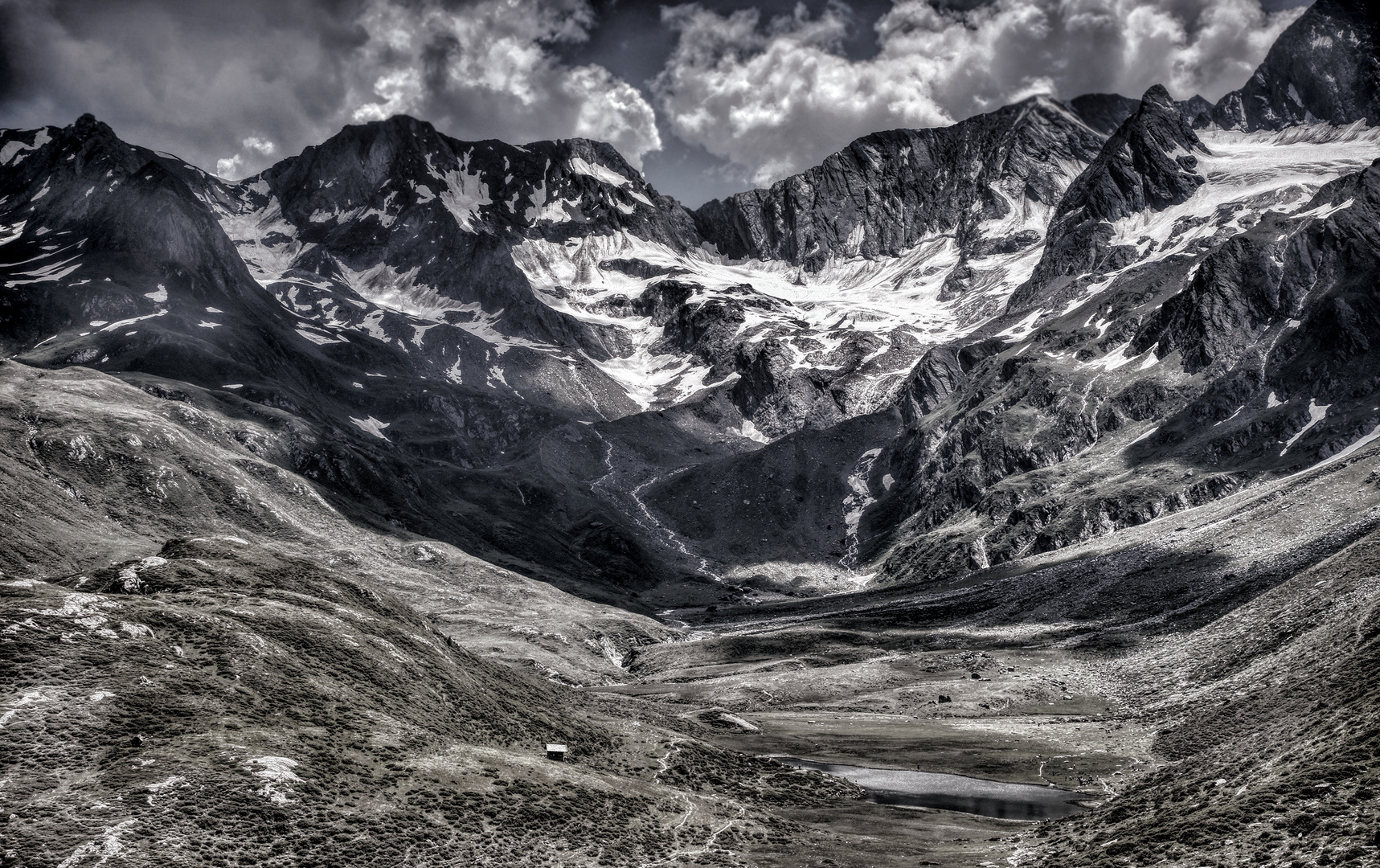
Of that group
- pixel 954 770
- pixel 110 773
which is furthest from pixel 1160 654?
pixel 110 773

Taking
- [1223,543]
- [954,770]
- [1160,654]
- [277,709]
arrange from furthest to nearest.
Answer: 1. [1223,543]
2. [1160,654]
3. [954,770]
4. [277,709]

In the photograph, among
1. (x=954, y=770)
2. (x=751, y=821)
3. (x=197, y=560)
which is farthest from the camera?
(x=954, y=770)

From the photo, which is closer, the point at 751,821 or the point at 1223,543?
the point at 751,821

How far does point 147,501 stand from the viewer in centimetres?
16000

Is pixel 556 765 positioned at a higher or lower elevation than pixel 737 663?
lower

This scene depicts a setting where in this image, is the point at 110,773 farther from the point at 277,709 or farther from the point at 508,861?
the point at 508,861

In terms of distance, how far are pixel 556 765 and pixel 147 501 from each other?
14210 centimetres

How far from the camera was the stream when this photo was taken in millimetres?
55125

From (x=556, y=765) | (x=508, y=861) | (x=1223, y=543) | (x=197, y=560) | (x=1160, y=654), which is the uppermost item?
(x=1223, y=543)

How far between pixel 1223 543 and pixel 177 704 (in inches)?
5753

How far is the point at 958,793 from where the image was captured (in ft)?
202

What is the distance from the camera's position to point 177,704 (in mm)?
41750

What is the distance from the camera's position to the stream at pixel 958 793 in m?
55.1

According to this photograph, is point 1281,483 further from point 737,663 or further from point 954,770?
point 954,770
